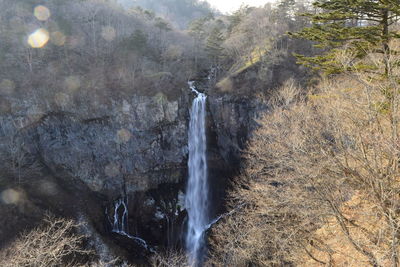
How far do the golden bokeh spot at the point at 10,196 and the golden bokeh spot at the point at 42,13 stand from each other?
2244 cm

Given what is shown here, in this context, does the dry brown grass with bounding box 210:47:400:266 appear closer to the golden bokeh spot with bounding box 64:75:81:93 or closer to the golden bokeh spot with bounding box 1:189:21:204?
the golden bokeh spot with bounding box 1:189:21:204

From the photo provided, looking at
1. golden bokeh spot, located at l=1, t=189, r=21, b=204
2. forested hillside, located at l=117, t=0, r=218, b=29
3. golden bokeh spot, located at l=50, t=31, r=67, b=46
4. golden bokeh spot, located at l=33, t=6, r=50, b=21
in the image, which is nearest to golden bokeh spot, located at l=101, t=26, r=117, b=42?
golden bokeh spot, located at l=50, t=31, r=67, b=46

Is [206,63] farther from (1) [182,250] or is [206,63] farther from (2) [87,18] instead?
(1) [182,250]

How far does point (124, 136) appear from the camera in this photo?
846 inches

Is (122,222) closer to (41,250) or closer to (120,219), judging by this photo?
(120,219)

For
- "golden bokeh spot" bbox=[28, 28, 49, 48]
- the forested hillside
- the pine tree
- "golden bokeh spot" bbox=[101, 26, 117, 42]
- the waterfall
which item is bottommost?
the waterfall

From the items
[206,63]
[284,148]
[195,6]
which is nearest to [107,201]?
[284,148]

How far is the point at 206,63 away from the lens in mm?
30453

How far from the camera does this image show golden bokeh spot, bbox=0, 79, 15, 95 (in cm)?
1945

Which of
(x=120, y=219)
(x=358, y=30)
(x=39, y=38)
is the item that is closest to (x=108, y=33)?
(x=39, y=38)

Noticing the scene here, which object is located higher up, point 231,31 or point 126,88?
point 231,31

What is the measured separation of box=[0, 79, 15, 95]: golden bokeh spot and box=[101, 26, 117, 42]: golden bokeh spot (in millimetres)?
12552

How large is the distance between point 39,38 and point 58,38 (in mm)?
1925

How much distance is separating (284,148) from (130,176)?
52.4ft
